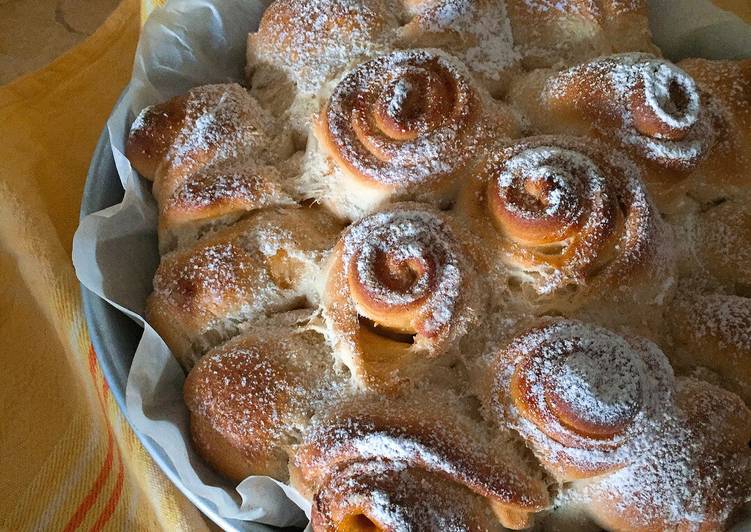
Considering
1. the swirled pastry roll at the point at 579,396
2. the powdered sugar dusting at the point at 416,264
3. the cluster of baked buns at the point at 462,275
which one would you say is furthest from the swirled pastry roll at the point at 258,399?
the swirled pastry roll at the point at 579,396

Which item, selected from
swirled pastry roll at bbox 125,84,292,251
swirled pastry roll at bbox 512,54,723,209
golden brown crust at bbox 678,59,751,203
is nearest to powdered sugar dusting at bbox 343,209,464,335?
swirled pastry roll at bbox 125,84,292,251

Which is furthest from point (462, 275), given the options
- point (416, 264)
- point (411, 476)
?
point (411, 476)

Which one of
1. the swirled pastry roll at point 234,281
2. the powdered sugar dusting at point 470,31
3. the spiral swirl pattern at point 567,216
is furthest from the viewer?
the powdered sugar dusting at point 470,31

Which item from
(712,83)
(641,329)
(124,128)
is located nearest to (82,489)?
(124,128)

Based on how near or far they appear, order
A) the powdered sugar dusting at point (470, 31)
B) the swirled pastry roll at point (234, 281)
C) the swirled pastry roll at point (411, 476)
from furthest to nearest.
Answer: the powdered sugar dusting at point (470, 31) → the swirled pastry roll at point (234, 281) → the swirled pastry roll at point (411, 476)

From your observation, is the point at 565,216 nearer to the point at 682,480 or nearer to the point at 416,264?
the point at 416,264

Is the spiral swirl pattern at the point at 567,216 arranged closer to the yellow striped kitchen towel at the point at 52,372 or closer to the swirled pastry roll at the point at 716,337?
the swirled pastry roll at the point at 716,337
